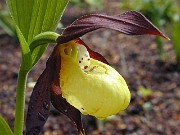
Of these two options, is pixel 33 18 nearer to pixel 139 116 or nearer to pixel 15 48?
pixel 139 116

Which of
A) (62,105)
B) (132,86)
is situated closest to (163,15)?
(132,86)

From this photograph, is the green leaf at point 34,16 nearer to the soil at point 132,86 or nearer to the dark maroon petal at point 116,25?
the dark maroon petal at point 116,25

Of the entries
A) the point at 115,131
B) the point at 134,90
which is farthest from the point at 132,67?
the point at 115,131

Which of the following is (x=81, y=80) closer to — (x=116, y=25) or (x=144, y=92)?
(x=116, y=25)

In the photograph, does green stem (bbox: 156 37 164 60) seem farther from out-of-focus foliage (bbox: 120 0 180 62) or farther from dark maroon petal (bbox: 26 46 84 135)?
dark maroon petal (bbox: 26 46 84 135)

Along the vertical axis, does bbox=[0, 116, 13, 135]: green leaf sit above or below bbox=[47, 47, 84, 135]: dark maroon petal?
below

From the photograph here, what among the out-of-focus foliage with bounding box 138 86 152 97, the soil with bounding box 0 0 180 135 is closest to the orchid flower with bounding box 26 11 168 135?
the soil with bounding box 0 0 180 135
